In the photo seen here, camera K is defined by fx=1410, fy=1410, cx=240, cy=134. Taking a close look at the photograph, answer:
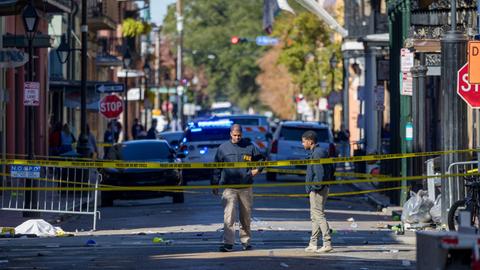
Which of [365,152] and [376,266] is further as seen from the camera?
[365,152]

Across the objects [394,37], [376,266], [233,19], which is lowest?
[376,266]

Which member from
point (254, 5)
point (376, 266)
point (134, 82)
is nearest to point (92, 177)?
point (376, 266)

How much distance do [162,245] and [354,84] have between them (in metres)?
57.0

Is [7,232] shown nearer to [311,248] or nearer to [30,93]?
[30,93]

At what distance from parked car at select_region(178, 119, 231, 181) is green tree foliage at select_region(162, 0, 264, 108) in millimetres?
99884

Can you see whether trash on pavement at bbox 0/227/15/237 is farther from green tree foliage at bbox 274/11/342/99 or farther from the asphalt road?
green tree foliage at bbox 274/11/342/99

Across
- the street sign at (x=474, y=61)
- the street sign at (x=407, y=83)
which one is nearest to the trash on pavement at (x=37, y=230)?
the street sign at (x=474, y=61)

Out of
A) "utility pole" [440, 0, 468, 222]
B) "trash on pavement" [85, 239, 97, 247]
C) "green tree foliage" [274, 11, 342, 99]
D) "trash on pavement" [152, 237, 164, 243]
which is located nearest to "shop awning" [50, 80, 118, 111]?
"green tree foliage" [274, 11, 342, 99]

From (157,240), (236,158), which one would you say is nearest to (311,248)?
(236,158)

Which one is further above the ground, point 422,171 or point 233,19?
point 233,19

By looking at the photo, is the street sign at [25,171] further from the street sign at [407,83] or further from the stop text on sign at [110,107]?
the stop text on sign at [110,107]

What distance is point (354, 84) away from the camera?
254ft

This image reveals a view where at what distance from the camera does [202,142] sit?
137ft

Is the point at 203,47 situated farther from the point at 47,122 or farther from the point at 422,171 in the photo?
the point at 422,171
